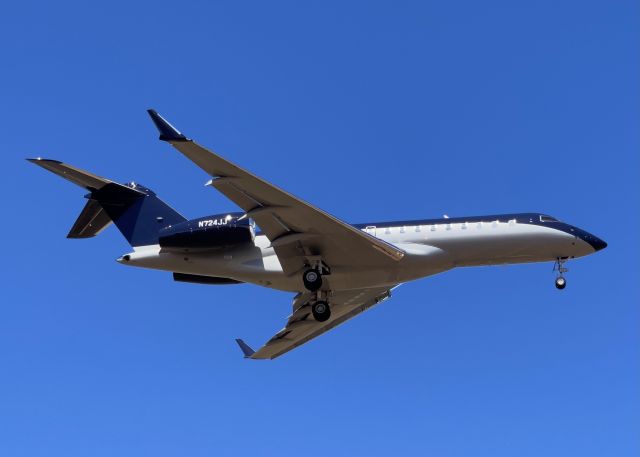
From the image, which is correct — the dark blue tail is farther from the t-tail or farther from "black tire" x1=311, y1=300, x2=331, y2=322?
"black tire" x1=311, y1=300, x2=331, y2=322

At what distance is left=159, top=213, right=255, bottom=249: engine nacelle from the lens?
2752 cm

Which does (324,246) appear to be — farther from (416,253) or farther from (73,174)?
(73,174)

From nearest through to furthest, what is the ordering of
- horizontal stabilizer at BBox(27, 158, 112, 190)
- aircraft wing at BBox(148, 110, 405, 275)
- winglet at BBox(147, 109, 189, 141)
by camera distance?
winglet at BBox(147, 109, 189, 141)
aircraft wing at BBox(148, 110, 405, 275)
horizontal stabilizer at BBox(27, 158, 112, 190)

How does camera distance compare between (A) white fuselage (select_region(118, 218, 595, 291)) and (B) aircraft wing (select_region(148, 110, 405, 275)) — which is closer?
(B) aircraft wing (select_region(148, 110, 405, 275))

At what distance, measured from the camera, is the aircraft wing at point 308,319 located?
102ft

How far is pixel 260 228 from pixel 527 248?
8.24 m

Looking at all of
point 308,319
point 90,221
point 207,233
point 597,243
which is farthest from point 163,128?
point 597,243

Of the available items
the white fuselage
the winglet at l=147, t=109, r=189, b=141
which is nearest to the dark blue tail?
the white fuselage

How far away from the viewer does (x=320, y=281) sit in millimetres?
27906

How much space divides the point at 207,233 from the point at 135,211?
3.32 m

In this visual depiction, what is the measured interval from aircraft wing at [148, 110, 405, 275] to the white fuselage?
0.49 metres

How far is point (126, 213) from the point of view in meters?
29.5

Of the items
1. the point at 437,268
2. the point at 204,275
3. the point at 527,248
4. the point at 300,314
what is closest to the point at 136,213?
the point at 204,275

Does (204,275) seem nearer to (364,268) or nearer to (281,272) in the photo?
(281,272)
